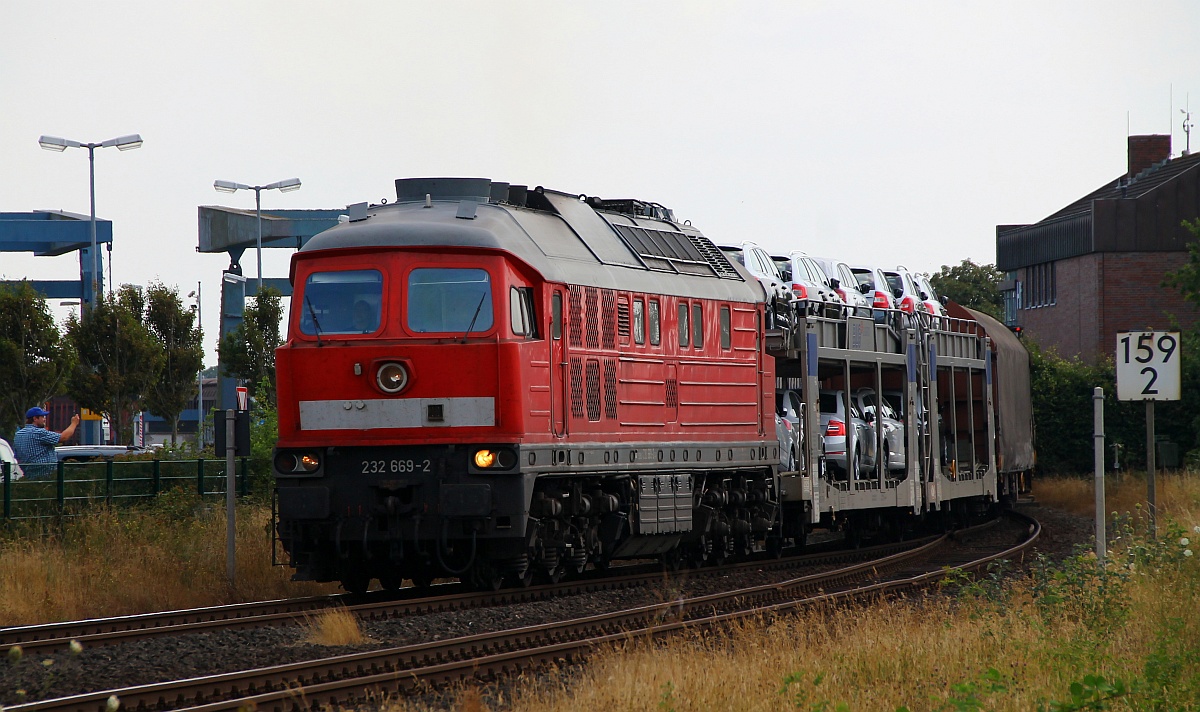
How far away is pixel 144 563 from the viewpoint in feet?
56.2

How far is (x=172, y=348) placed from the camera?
1710 inches

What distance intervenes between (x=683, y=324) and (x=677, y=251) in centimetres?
135

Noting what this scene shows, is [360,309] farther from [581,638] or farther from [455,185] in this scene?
[581,638]

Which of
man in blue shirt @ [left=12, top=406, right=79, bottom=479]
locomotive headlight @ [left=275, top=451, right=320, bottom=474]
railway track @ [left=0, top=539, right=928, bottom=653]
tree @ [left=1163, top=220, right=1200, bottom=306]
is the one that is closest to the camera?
railway track @ [left=0, top=539, right=928, bottom=653]

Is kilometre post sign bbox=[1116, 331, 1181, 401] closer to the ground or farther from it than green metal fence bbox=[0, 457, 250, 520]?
farther from it

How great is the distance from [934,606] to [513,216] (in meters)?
5.77

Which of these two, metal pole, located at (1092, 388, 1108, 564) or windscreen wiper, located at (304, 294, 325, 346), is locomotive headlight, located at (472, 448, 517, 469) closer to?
windscreen wiper, located at (304, 294, 325, 346)

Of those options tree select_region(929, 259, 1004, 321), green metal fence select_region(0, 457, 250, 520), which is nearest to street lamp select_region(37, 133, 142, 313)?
green metal fence select_region(0, 457, 250, 520)

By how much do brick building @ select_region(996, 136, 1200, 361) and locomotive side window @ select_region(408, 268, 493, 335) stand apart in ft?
133

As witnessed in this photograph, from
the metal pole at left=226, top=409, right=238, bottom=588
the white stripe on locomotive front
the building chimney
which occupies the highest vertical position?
the building chimney

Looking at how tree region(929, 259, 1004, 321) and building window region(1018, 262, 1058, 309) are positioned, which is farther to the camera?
tree region(929, 259, 1004, 321)

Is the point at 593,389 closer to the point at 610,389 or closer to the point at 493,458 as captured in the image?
the point at 610,389

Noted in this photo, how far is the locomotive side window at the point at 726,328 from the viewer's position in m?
19.4

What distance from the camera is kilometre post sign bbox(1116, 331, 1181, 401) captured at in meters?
15.7
